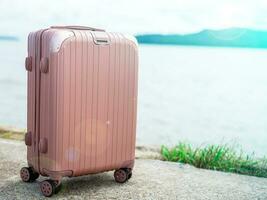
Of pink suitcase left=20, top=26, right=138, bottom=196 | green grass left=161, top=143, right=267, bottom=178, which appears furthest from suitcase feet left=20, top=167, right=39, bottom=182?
green grass left=161, top=143, right=267, bottom=178

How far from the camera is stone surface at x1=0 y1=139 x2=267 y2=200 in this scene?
3.59m

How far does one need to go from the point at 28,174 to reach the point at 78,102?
67 centimetres

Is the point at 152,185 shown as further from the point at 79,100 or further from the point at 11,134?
the point at 11,134

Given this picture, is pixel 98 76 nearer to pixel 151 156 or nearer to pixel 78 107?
pixel 78 107

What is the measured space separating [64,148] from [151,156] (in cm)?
141

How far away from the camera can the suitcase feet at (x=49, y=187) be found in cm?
348

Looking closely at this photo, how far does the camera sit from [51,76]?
336cm

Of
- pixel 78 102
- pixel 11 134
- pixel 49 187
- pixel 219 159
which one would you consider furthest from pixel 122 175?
pixel 11 134

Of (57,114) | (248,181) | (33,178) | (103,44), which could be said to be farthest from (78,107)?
(248,181)

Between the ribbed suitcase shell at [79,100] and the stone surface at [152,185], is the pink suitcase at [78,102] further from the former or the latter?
the stone surface at [152,185]

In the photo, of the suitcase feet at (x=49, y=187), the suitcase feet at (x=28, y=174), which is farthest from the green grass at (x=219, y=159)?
the suitcase feet at (x=49, y=187)

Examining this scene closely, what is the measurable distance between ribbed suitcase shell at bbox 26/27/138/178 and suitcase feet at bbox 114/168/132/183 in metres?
0.05

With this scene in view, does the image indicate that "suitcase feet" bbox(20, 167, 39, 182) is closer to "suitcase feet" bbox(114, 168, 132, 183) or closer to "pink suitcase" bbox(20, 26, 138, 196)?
"pink suitcase" bbox(20, 26, 138, 196)

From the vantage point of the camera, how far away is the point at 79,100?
3459mm
